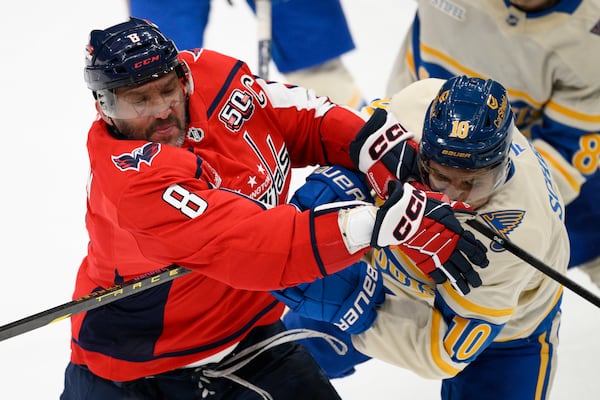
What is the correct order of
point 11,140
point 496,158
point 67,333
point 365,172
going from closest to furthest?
point 496,158 < point 365,172 < point 67,333 < point 11,140

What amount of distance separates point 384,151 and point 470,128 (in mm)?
264

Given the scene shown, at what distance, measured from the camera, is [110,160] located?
76.1 inches

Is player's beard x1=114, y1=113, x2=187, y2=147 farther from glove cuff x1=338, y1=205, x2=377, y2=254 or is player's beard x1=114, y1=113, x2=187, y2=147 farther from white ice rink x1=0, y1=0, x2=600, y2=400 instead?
white ice rink x1=0, y1=0, x2=600, y2=400

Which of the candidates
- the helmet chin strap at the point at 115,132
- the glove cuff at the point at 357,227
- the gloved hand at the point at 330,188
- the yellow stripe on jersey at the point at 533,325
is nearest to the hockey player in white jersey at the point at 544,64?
the yellow stripe on jersey at the point at 533,325

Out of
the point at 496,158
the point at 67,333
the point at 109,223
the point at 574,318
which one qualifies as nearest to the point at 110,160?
the point at 109,223

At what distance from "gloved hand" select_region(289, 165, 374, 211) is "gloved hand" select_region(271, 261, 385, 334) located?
0.18 meters

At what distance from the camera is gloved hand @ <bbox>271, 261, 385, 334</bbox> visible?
2191 mm

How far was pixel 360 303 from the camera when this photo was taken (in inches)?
87.7

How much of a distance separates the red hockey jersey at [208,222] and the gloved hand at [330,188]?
0.08 meters

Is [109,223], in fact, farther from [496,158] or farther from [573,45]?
[573,45]

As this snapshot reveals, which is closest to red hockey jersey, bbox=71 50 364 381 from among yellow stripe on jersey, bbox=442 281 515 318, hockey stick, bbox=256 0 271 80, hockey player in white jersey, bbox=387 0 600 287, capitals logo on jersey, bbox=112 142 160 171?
capitals logo on jersey, bbox=112 142 160 171

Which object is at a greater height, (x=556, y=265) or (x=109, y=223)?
(x=109, y=223)

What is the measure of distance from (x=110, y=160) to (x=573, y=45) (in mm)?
1490

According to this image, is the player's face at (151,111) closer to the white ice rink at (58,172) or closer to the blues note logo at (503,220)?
the blues note logo at (503,220)
